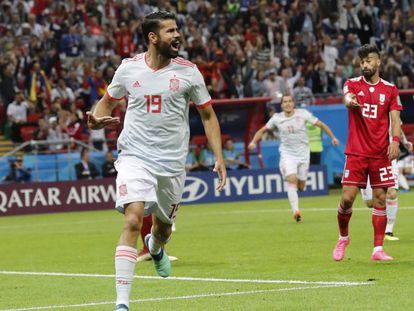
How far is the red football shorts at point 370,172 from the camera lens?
45.8ft

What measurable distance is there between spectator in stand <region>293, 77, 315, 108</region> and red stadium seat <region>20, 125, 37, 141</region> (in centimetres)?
772

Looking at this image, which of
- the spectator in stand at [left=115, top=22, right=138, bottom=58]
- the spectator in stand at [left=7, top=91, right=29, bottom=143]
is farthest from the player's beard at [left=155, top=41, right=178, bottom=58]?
the spectator in stand at [left=115, top=22, right=138, bottom=58]

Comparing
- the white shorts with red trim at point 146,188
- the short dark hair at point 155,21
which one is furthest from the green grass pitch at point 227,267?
the short dark hair at point 155,21

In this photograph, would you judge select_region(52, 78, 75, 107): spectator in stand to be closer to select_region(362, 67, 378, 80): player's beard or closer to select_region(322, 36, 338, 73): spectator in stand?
select_region(322, 36, 338, 73): spectator in stand

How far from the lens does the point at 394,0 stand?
4166 cm

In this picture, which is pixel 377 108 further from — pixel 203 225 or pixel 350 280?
pixel 203 225

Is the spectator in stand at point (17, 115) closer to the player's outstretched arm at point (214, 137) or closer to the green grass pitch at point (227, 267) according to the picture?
the green grass pitch at point (227, 267)

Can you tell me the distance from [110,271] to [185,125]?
406 cm

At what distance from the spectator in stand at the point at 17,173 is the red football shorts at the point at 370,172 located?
693 inches

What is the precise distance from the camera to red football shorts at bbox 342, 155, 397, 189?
13961 millimetres

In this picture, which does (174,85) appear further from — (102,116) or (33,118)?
(33,118)

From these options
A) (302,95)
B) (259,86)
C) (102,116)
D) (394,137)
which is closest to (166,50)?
(102,116)

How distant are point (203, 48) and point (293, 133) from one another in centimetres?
1235

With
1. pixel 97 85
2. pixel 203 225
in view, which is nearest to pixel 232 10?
pixel 97 85
